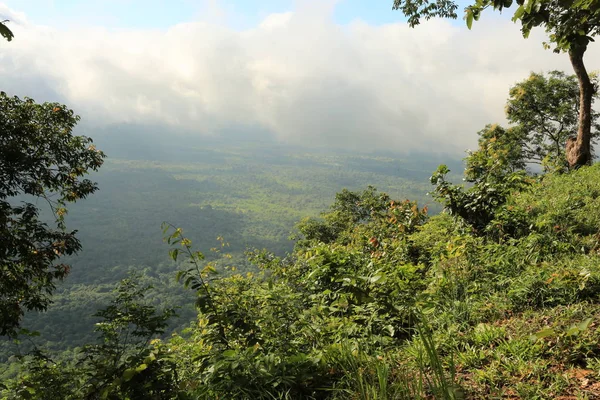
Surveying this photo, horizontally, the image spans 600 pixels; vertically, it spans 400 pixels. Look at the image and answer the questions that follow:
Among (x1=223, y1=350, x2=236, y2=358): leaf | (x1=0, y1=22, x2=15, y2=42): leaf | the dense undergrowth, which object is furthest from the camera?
(x1=223, y1=350, x2=236, y2=358): leaf

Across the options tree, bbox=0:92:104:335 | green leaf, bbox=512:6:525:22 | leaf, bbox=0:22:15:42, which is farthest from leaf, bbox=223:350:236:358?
tree, bbox=0:92:104:335

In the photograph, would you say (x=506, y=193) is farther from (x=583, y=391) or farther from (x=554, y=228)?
(x=583, y=391)

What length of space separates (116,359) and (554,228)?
6.13 m

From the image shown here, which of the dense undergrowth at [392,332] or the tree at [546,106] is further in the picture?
the tree at [546,106]

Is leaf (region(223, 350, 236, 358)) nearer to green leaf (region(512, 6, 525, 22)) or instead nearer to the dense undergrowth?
the dense undergrowth

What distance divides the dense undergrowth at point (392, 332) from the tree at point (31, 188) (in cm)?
423

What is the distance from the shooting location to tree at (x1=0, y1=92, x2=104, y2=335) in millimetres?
7379

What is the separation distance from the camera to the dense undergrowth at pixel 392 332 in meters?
2.50

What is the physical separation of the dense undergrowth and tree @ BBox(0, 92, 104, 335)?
423 cm

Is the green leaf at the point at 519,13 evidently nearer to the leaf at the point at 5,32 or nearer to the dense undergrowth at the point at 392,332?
the dense undergrowth at the point at 392,332

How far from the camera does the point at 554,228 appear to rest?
546 centimetres

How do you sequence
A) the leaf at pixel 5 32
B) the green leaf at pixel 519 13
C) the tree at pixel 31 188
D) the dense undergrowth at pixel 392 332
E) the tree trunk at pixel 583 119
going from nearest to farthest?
the leaf at pixel 5 32, the dense undergrowth at pixel 392 332, the green leaf at pixel 519 13, the tree at pixel 31 188, the tree trunk at pixel 583 119

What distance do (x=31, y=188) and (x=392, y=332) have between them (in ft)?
29.4

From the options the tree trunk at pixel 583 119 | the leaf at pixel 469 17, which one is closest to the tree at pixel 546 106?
the tree trunk at pixel 583 119
